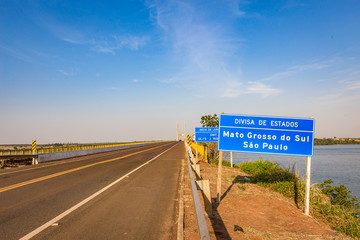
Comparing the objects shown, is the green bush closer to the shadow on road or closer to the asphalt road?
the shadow on road

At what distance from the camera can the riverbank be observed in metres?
5.46

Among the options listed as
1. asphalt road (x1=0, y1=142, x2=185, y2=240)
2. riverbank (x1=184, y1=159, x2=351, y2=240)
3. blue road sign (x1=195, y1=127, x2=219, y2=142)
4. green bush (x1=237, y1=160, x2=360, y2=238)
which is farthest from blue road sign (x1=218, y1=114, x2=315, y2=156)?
blue road sign (x1=195, y1=127, x2=219, y2=142)

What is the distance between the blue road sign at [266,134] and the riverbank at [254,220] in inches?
71.7

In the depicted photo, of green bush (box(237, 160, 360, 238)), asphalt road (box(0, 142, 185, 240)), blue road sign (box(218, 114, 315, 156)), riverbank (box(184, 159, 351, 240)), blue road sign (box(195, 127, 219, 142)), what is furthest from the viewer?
blue road sign (box(195, 127, 219, 142))

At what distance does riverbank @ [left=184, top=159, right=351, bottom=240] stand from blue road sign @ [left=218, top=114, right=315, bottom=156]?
182 cm

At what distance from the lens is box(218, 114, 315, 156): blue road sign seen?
8.53m

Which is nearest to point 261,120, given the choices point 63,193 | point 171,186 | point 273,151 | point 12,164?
point 273,151

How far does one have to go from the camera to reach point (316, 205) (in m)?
10.5

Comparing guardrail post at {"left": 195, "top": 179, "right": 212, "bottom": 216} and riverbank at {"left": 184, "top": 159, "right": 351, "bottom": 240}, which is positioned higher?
guardrail post at {"left": 195, "top": 179, "right": 212, "bottom": 216}

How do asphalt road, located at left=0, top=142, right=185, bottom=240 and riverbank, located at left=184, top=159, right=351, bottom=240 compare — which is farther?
riverbank, located at left=184, top=159, right=351, bottom=240

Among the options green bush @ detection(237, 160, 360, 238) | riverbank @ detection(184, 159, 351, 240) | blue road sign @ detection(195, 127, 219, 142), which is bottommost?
green bush @ detection(237, 160, 360, 238)

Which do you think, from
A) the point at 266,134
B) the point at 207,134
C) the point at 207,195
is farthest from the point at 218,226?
the point at 207,134

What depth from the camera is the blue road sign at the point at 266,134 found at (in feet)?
28.0

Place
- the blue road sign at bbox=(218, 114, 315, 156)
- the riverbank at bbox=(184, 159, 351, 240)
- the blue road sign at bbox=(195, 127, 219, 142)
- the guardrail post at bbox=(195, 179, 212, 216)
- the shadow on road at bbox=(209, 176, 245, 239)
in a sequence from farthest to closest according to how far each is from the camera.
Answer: the blue road sign at bbox=(195, 127, 219, 142) → the blue road sign at bbox=(218, 114, 315, 156) → the guardrail post at bbox=(195, 179, 212, 216) → the riverbank at bbox=(184, 159, 351, 240) → the shadow on road at bbox=(209, 176, 245, 239)
